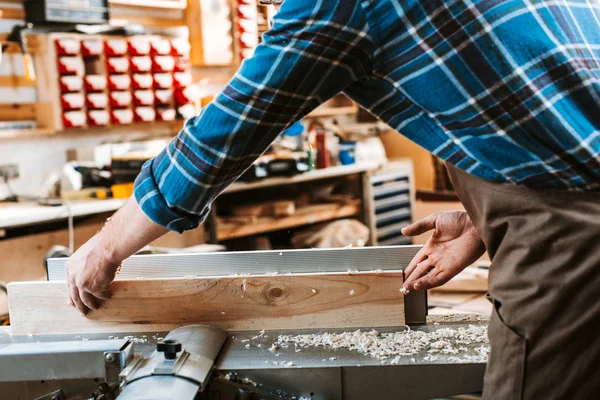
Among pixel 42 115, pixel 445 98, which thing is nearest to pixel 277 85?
pixel 445 98

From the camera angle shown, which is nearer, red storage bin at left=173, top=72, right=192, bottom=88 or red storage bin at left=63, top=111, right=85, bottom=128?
red storage bin at left=63, top=111, right=85, bottom=128

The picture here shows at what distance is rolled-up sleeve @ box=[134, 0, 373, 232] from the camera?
0.95m

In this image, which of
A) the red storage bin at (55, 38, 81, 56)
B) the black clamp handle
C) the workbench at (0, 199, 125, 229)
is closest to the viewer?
the black clamp handle

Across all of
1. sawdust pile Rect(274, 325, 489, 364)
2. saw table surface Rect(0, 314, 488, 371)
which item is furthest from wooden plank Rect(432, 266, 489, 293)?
sawdust pile Rect(274, 325, 489, 364)

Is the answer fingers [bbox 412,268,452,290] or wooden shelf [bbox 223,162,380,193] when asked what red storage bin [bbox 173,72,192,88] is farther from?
fingers [bbox 412,268,452,290]

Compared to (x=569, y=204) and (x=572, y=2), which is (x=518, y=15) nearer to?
(x=572, y=2)

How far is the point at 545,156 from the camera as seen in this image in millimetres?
959

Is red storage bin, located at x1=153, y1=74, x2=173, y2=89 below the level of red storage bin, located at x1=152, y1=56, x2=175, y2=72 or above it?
below

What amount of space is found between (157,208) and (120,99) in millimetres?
3124

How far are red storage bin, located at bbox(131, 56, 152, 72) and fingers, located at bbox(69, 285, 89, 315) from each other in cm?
287

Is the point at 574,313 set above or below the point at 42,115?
below

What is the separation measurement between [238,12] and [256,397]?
12.9 feet

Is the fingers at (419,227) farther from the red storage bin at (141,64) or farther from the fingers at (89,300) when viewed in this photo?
the red storage bin at (141,64)

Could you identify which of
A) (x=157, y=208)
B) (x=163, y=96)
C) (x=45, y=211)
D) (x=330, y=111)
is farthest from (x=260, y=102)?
(x=330, y=111)
